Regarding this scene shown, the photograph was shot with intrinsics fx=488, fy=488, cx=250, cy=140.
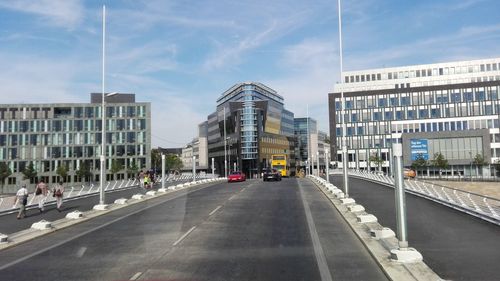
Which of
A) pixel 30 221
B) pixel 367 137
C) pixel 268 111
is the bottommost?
pixel 30 221

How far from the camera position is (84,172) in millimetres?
103438

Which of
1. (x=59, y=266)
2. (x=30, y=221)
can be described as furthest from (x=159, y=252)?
(x=30, y=221)

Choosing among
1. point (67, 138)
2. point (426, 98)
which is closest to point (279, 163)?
point (426, 98)

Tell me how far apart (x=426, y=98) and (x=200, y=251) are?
110008mm

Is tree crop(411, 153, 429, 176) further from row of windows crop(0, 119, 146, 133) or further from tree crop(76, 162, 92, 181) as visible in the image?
tree crop(76, 162, 92, 181)

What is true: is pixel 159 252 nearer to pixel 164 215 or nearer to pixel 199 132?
pixel 164 215

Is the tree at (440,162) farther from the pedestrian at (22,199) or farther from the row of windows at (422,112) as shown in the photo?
the pedestrian at (22,199)

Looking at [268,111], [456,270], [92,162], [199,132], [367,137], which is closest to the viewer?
[456,270]

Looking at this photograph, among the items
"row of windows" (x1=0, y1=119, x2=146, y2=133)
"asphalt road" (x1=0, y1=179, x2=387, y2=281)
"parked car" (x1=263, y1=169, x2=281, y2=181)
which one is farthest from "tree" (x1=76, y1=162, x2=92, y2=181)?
"asphalt road" (x1=0, y1=179, x2=387, y2=281)

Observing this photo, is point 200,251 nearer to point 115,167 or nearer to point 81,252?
point 81,252

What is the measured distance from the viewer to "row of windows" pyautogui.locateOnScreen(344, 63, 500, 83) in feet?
413

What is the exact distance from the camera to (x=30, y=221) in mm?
21484

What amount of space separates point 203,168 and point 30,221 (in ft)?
504

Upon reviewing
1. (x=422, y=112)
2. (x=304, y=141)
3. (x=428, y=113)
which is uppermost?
(x=422, y=112)
